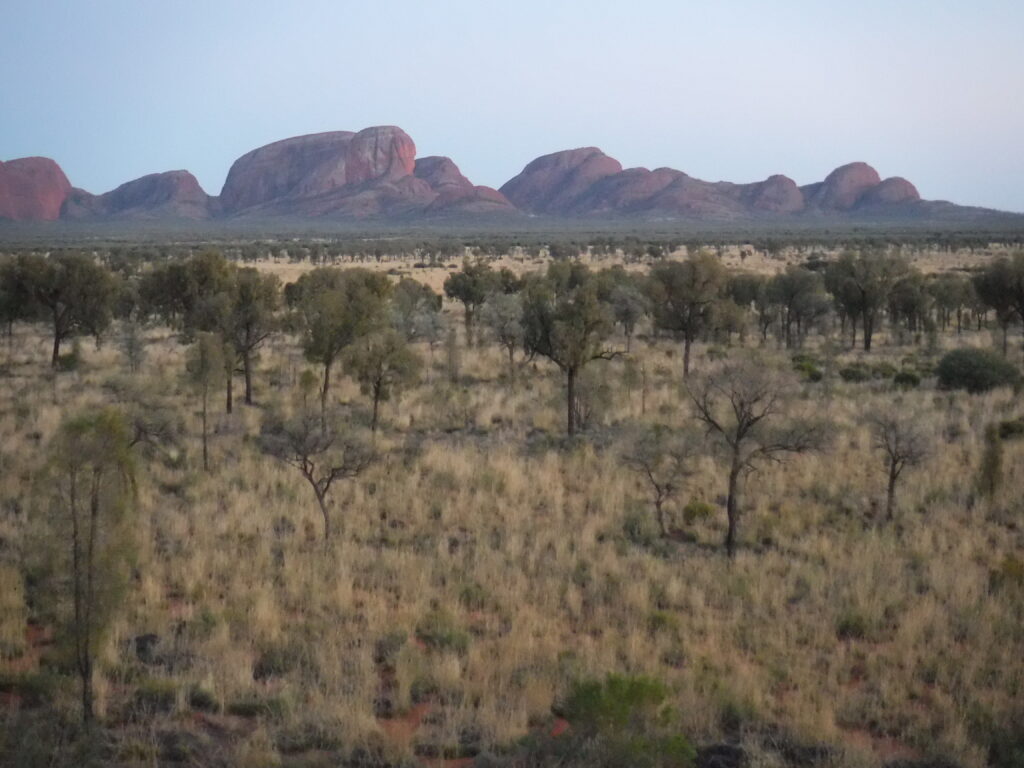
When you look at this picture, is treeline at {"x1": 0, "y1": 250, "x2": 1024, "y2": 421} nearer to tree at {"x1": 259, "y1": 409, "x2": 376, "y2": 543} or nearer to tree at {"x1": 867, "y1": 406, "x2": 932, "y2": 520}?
tree at {"x1": 259, "y1": 409, "x2": 376, "y2": 543}

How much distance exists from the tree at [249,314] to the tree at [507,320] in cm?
742

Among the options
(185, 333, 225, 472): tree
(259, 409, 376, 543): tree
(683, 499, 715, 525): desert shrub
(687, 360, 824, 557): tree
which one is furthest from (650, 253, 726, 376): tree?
(259, 409, 376, 543): tree

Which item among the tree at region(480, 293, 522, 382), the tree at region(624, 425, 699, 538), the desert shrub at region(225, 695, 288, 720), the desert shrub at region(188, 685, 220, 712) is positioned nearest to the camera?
the desert shrub at region(225, 695, 288, 720)

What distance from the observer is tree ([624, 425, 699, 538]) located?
14734mm

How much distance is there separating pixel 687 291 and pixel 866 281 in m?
10.2

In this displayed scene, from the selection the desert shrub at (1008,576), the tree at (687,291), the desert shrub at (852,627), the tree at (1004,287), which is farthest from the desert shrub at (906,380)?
the desert shrub at (852,627)

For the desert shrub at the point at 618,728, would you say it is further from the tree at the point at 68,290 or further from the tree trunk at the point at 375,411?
the tree at the point at 68,290

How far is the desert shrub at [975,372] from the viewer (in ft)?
83.8

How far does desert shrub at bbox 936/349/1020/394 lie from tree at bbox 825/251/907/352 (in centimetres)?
902

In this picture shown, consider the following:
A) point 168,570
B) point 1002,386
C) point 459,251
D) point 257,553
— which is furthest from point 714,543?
point 459,251

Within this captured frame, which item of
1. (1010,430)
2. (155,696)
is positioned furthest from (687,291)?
(155,696)

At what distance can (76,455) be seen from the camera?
7473mm

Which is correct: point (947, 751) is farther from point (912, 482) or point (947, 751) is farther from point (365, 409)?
point (365, 409)

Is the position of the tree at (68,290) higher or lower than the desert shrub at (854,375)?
higher
